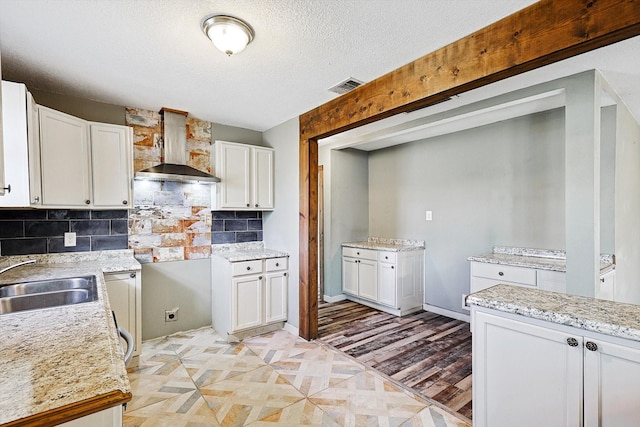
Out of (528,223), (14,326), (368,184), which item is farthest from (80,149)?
(528,223)

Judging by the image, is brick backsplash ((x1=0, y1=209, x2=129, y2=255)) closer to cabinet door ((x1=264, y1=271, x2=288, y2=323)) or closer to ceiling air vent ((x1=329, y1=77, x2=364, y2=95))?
cabinet door ((x1=264, y1=271, x2=288, y2=323))

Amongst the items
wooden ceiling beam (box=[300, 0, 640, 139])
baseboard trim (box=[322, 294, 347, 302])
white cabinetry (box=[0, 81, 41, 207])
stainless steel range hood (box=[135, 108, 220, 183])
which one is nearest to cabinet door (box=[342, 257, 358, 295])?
baseboard trim (box=[322, 294, 347, 302])

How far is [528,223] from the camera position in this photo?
3365 millimetres

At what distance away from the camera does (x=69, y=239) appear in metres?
2.81

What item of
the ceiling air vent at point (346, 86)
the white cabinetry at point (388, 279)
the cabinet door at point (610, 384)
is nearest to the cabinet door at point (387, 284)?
the white cabinetry at point (388, 279)

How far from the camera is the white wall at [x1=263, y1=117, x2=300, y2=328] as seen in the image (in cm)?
344

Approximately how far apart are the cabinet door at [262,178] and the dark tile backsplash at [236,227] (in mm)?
317

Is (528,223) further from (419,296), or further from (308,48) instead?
(308,48)

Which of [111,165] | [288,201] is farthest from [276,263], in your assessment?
[111,165]

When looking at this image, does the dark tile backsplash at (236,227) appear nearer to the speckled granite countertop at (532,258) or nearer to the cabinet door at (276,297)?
the cabinet door at (276,297)

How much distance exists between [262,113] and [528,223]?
3.07 m

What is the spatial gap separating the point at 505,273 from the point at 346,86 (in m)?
2.31

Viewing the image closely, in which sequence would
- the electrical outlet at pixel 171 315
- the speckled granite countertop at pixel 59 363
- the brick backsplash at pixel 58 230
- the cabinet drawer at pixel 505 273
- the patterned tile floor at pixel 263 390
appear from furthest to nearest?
the electrical outlet at pixel 171 315, the cabinet drawer at pixel 505 273, the brick backsplash at pixel 58 230, the patterned tile floor at pixel 263 390, the speckled granite countertop at pixel 59 363

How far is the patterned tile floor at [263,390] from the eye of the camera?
2023 mm
